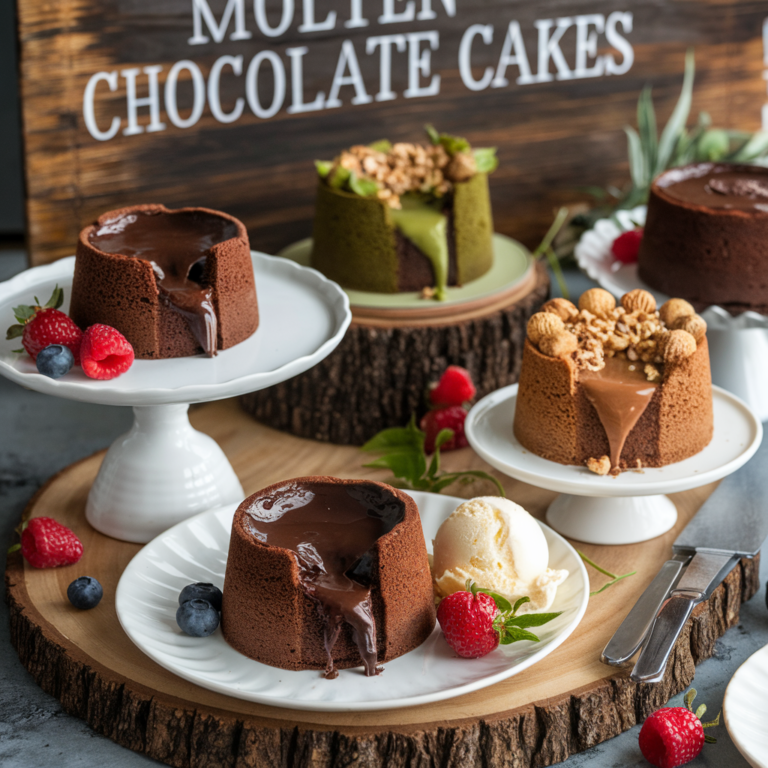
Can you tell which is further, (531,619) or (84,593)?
(84,593)

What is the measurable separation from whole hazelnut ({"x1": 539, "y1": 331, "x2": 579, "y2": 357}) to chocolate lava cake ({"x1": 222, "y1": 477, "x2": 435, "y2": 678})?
467 mm

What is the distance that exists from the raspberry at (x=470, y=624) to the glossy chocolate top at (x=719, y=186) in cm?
126

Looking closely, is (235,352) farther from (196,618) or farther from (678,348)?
(678,348)

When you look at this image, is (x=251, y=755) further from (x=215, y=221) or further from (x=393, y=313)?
(x=393, y=313)

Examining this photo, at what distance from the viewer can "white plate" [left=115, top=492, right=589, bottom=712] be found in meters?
1.66

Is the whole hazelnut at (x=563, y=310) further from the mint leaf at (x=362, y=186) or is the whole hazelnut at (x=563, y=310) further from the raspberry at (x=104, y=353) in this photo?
the raspberry at (x=104, y=353)

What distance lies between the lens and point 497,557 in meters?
1.87

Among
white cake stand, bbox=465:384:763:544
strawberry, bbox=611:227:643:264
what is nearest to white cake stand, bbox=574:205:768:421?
strawberry, bbox=611:227:643:264

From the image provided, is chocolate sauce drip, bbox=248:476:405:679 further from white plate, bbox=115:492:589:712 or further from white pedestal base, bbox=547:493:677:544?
white pedestal base, bbox=547:493:677:544

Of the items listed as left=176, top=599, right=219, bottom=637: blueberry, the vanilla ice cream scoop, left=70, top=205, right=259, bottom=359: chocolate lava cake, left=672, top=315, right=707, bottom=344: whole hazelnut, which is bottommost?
left=176, top=599, right=219, bottom=637: blueberry

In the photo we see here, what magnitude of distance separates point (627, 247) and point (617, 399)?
862 millimetres

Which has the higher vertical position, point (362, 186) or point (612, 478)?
point (362, 186)

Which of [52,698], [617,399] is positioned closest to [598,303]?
[617,399]

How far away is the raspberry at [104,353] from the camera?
193cm
